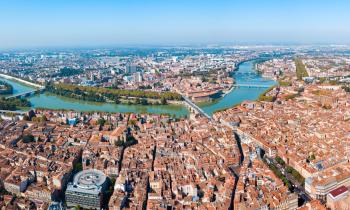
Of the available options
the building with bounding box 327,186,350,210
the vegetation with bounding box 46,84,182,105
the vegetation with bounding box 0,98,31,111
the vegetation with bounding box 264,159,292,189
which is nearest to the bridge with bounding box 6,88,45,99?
the vegetation with bounding box 46,84,182,105

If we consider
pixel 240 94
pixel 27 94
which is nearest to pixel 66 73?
pixel 27 94

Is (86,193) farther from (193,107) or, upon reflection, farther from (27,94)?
(27,94)

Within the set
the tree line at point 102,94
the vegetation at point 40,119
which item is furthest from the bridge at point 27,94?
the vegetation at point 40,119

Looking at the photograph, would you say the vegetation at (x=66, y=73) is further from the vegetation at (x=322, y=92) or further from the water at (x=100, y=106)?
the vegetation at (x=322, y=92)

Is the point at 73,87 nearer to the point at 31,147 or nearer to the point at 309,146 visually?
the point at 31,147

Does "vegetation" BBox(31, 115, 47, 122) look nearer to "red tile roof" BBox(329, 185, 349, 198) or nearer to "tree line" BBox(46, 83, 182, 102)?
"tree line" BBox(46, 83, 182, 102)

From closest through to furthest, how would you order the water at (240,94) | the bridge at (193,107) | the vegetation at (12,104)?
the bridge at (193,107) → the vegetation at (12,104) → the water at (240,94)

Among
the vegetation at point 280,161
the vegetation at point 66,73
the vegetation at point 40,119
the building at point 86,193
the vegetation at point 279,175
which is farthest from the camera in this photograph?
the vegetation at point 66,73
